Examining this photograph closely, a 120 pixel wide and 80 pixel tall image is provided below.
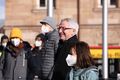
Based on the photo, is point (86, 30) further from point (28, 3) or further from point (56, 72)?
point (56, 72)

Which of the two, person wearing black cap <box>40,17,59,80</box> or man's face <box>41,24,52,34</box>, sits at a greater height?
man's face <box>41,24,52,34</box>

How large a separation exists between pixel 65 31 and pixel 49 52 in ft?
1.82

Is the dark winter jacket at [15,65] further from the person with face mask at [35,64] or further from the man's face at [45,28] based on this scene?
the man's face at [45,28]

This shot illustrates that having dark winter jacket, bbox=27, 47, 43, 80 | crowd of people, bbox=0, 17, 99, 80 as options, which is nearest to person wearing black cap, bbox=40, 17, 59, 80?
crowd of people, bbox=0, 17, 99, 80

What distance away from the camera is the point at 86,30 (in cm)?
3519

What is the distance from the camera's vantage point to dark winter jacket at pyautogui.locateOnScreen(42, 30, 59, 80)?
880 cm

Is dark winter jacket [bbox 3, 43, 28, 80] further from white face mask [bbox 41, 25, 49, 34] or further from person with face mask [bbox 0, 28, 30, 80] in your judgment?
white face mask [bbox 41, 25, 49, 34]

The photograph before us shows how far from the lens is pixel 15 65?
1058cm

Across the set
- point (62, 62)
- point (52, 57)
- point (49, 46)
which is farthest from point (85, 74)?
point (49, 46)

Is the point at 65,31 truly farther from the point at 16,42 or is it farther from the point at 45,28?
the point at 16,42

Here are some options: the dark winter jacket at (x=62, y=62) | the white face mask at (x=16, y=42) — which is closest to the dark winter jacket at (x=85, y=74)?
the dark winter jacket at (x=62, y=62)

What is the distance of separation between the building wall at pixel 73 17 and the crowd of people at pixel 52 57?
74.9 feet

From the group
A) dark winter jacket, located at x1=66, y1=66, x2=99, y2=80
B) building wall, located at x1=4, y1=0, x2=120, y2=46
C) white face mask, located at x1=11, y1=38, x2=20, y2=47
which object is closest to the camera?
dark winter jacket, located at x1=66, y1=66, x2=99, y2=80

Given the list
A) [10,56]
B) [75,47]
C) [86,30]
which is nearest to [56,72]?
[75,47]
